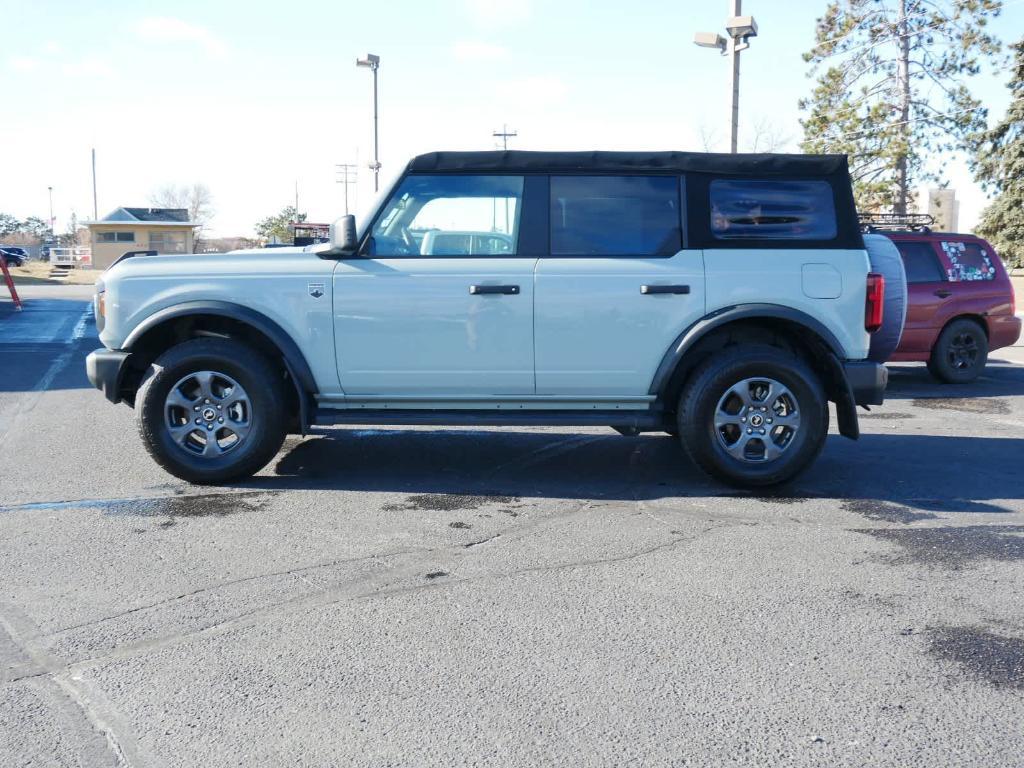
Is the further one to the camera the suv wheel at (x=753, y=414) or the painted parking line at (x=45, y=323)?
the painted parking line at (x=45, y=323)

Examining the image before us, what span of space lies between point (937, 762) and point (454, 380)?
3695 mm

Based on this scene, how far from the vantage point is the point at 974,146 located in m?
28.7

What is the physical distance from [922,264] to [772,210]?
587cm

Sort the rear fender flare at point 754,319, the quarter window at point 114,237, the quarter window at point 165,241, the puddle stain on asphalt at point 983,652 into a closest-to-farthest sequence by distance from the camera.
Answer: the puddle stain on asphalt at point 983,652
the rear fender flare at point 754,319
the quarter window at point 114,237
the quarter window at point 165,241

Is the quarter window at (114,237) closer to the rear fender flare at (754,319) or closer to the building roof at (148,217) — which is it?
the building roof at (148,217)

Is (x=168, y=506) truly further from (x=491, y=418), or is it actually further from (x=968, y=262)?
(x=968, y=262)

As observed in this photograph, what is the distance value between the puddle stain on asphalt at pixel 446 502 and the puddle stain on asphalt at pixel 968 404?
5.64 metres

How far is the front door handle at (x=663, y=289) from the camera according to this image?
19.1 ft

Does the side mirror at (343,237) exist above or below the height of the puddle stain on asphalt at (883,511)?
above

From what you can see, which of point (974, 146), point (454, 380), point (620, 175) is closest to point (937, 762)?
point (454, 380)

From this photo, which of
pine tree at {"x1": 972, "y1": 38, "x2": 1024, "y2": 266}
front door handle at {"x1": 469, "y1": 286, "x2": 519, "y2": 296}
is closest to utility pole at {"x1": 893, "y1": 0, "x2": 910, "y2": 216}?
pine tree at {"x1": 972, "y1": 38, "x2": 1024, "y2": 266}

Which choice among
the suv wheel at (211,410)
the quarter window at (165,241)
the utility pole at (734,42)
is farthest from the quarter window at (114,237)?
the suv wheel at (211,410)

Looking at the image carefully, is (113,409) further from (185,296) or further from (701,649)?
(701,649)

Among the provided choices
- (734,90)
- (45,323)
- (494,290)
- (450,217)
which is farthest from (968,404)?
(45,323)
